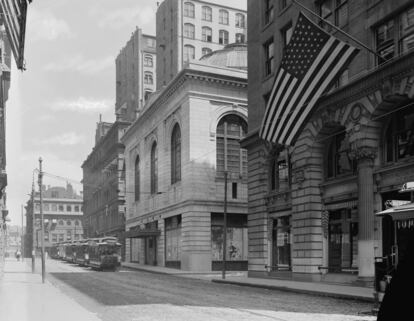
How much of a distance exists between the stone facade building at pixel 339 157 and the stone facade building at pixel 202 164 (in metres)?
11.8

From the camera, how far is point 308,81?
1664 cm

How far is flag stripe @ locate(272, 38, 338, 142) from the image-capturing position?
15898mm

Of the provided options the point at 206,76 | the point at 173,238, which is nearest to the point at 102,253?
the point at 173,238

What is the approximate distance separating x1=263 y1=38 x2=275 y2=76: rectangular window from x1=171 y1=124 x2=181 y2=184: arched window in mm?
18548

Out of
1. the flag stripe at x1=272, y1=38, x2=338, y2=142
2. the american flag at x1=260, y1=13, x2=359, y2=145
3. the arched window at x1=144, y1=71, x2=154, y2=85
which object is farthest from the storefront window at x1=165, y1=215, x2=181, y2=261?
the arched window at x1=144, y1=71, x2=154, y2=85

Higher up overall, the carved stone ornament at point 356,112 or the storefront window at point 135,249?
the carved stone ornament at point 356,112

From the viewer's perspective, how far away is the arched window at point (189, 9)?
73781mm

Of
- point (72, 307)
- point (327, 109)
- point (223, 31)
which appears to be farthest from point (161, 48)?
point (72, 307)

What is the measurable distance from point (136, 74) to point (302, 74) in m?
77.0

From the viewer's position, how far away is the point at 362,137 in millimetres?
26188

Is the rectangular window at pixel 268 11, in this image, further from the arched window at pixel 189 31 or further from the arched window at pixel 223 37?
the arched window at pixel 223 37

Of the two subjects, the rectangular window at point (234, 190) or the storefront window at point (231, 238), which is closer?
the storefront window at point (231, 238)

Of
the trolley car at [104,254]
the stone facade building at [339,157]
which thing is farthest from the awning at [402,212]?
the trolley car at [104,254]

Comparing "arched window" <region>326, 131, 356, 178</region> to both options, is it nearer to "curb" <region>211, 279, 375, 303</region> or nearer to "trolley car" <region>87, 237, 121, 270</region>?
"curb" <region>211, 279, 375, 303</region>
